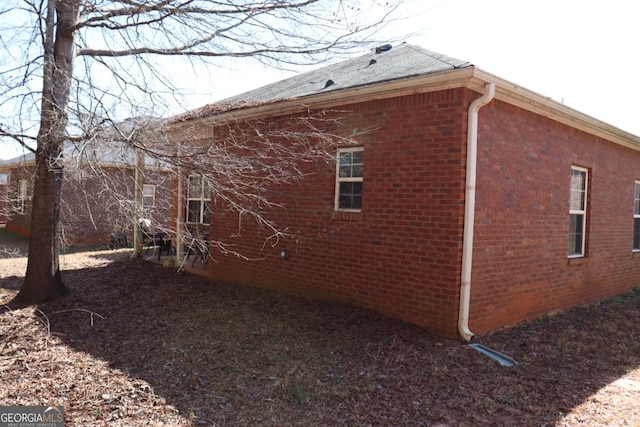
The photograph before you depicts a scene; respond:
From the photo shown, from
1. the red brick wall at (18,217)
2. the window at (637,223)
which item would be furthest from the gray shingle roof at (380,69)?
the red brick wall at (18,217)

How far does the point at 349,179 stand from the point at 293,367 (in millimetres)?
3305

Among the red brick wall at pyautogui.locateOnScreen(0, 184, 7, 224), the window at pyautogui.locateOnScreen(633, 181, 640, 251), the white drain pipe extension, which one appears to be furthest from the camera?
the window at pyautogui.locateOnScreen(633, 181, 640, 251)

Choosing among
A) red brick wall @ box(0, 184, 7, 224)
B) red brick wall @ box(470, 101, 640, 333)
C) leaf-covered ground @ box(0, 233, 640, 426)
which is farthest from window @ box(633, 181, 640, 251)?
red brick wall @ box(0, 184, 7, 224)

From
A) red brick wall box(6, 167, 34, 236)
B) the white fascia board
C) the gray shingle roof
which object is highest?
the gray shingle roof

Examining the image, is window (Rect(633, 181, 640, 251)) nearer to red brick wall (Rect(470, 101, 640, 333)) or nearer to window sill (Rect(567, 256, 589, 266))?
red brick wall (Rect(470, 101, 640, 333))

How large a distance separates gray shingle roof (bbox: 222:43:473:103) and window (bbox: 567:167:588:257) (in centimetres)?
387

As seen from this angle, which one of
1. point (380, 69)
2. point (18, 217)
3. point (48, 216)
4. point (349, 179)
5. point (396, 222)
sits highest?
point (380, 69)

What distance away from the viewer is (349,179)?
7.48m

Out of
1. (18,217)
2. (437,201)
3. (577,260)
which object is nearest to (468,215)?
(437,201)

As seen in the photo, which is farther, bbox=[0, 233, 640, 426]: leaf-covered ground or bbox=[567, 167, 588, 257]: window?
bbox=[567, 167, 588, 257]: window

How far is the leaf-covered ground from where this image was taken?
171 inches

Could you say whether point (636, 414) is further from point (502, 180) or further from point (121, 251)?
point (121, 251)

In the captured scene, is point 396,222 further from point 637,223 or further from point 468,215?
point 637,223

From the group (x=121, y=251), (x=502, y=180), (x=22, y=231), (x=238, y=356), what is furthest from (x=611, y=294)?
(x=22, y=231)
